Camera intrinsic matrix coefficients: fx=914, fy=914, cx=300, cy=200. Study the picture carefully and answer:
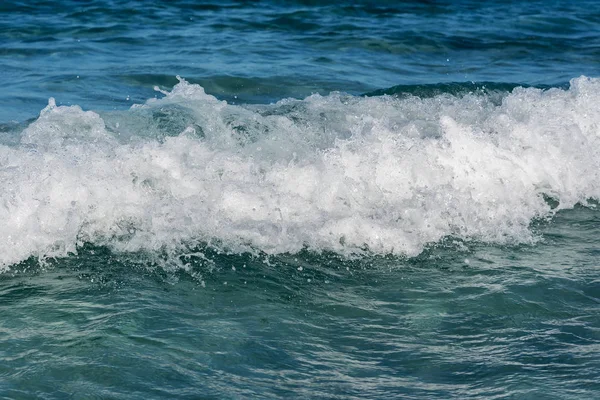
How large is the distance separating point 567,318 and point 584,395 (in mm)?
824

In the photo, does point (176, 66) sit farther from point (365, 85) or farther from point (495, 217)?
point (495, 217)

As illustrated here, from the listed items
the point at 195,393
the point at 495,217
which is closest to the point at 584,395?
the point at 195,393

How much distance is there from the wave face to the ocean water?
0.05ft

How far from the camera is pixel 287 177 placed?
A: 6.02 m

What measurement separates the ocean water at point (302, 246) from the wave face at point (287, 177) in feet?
0.05

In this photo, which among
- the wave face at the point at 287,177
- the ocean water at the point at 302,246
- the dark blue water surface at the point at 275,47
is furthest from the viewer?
the dark blue water surface at the point at 275,47

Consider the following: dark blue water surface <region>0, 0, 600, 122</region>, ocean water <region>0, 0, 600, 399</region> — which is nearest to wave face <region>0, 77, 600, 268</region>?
ocean water <region>0, 0, 600, 399</region>

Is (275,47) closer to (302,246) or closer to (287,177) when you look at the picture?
(287,177)

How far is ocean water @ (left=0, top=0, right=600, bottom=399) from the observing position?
4.02 meters

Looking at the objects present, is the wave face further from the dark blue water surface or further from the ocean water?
the dark blue water surface

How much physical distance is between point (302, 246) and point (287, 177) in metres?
0.80

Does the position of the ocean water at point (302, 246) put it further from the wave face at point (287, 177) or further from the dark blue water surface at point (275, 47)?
the dark blue water surface at point (275, 47)

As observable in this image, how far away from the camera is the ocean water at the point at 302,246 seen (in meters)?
4.02

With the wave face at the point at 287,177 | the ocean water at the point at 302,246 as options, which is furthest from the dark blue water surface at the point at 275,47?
the wave face at the point at 287,177
